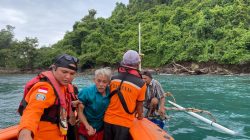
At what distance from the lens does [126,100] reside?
2885mm

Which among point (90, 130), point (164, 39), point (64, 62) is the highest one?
point (164, 39)

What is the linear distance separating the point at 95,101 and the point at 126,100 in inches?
12.9

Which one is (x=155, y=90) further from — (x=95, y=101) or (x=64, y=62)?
(x=64, y=62)

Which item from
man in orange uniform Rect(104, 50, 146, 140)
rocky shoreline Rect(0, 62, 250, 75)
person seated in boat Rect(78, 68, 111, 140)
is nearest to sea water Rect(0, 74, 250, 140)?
man in orange uniform Rect(104, 50, 146, 140)

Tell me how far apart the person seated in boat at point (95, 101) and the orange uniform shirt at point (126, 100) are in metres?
0.07

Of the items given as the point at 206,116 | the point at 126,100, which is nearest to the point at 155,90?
the point at 126,100

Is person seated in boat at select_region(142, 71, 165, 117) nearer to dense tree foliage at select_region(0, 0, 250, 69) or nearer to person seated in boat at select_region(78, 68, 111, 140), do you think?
person seated in boat at select_region(78, 68, 111, 140)

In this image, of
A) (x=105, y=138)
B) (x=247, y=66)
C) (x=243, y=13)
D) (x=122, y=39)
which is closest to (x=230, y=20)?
(x=243, y=13)

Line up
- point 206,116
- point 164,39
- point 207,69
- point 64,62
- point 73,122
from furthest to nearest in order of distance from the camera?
point 164,39, point 207,69, point 206,116, point 73,122, point 64,62

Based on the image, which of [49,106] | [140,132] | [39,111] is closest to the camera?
[39,111]

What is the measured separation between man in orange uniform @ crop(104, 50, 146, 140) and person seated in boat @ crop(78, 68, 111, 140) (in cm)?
8

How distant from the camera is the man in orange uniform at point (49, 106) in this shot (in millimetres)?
1881

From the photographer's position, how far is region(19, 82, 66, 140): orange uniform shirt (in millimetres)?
1874

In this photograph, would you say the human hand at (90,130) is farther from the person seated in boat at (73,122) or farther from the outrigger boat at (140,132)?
the outrigger boat at (140,132)
